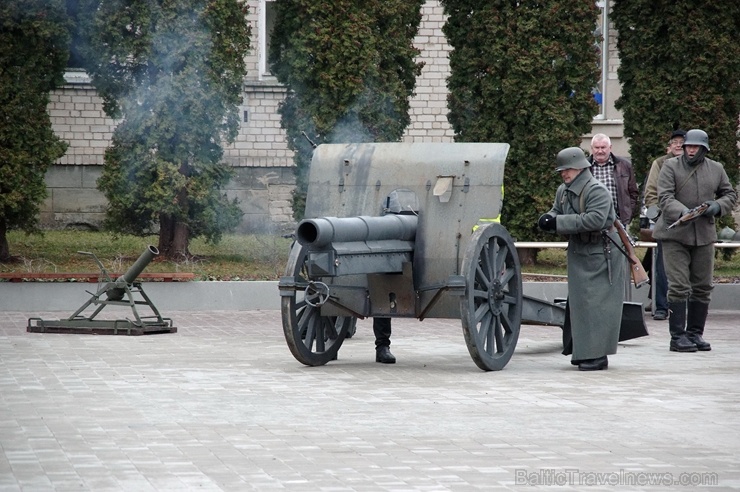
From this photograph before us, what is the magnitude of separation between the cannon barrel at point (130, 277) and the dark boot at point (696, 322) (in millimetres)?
4723

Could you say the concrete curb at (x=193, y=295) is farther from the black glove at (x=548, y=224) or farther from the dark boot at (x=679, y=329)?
the black glove at (x=548, y=224)

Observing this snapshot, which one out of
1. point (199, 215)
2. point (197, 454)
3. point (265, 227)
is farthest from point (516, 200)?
point (197, 454)

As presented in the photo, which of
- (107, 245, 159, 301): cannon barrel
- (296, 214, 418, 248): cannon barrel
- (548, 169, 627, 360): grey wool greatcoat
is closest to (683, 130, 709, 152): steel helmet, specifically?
(548, 169, 627, 360): grey wool greatcoat

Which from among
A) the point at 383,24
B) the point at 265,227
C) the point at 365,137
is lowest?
the point at 265,227

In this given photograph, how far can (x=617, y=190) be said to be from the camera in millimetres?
12852

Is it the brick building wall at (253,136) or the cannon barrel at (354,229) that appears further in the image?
the brick building wall at (253,136)

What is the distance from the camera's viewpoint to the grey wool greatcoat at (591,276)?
32.9 feet

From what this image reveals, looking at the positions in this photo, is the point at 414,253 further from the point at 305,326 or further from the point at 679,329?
the point at 679,329

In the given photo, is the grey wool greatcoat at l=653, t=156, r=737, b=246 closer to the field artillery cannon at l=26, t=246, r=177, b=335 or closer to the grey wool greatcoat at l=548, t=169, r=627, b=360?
the grey wool greatcoat at l=548, t=169, r=627, b=360

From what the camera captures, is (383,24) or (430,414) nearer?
(430,414)

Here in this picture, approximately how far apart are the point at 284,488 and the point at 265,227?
17670mm

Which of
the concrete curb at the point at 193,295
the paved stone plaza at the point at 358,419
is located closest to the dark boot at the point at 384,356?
the paved stone plaza at the point at 358,419

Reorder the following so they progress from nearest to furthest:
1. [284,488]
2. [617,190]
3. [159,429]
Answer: [284,488]
[159,429]
[617,190]

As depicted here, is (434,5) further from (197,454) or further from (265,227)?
(197,454)
